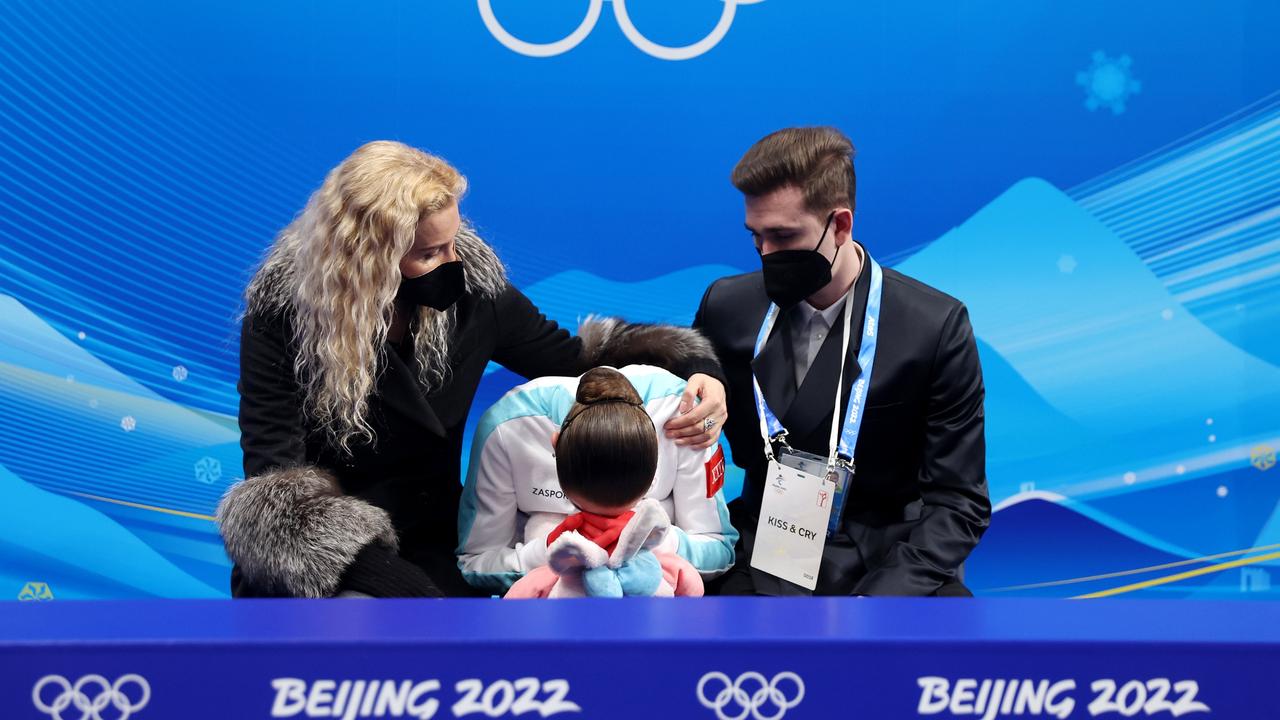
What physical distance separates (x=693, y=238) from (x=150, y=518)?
97.8 inches

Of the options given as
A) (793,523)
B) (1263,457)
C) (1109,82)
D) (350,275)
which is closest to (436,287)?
(350,275)

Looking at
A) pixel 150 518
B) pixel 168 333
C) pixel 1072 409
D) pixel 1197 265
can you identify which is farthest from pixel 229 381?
pixel 1197 265

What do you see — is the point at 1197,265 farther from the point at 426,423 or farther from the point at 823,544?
the point at 426,423

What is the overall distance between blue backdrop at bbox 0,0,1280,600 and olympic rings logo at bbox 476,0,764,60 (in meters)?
0.01

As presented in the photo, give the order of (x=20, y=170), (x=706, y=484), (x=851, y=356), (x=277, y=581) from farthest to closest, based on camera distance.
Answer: (x=20, y=170) < (x=851, y=356) < (x=706, y=484) < (x=277, y=581)

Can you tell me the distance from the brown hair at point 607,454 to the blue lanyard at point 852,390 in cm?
69

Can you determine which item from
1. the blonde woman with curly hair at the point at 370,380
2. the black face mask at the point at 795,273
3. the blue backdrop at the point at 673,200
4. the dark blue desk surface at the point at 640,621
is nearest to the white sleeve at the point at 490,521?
the blonde woman with curly hair at the point at 370,380

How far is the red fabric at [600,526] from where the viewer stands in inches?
82.5

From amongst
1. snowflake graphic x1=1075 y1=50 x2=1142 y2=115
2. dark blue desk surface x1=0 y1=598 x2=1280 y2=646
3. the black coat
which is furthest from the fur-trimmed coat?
snowflake graphic x1=1075 y1=50 x2=1142 y2=115

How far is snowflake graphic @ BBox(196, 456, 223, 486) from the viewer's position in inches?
168

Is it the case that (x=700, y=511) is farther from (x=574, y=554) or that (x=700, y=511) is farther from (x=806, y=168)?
(x=806, y=168)

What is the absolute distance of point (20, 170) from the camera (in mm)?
4059

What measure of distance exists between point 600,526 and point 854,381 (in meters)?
0.93

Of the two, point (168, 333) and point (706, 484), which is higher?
point (168, 333)
